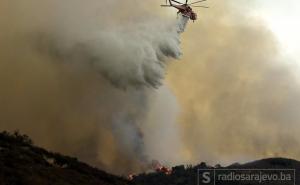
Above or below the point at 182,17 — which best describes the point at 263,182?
below

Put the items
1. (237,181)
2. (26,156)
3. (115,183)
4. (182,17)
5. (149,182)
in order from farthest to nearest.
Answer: (149,182)
(237,181)
(182,17)
(115,183)
(26,156)

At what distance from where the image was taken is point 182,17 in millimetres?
141000

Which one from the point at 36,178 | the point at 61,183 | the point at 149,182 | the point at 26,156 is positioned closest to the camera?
the point at 36,178

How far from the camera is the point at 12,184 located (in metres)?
47.2

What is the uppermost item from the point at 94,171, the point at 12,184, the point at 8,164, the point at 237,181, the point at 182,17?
the point at 182,17

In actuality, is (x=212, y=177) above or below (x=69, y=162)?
above

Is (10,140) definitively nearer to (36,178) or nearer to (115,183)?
(115,183)

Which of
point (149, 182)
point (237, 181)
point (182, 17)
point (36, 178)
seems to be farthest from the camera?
point (149, 182)

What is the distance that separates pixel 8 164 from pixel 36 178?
4.28m

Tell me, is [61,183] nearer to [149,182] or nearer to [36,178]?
[36,178]

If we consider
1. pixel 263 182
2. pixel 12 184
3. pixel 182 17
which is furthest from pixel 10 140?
pixel 263 182

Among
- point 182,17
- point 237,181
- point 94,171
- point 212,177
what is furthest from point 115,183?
point 212,177

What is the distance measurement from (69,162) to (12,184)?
915 inches

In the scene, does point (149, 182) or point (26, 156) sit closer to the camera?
point (26, 156)
